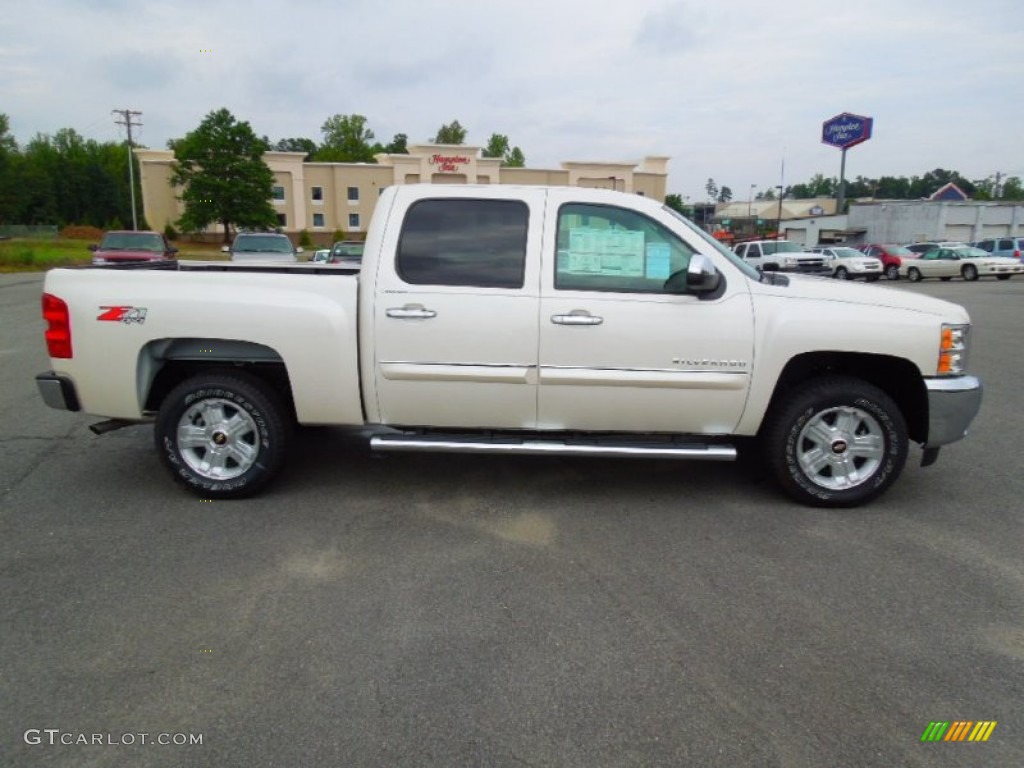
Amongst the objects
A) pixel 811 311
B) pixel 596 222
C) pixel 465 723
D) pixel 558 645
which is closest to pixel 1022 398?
pixel 811 311

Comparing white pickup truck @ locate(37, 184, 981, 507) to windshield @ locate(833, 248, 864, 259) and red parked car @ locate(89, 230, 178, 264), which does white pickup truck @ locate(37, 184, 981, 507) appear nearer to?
red parked car @ locate(89, 230, 178, 264)

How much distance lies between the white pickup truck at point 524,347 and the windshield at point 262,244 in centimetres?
1656

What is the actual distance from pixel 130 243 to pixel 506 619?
2200 cm

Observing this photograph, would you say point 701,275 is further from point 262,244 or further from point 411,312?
point 262,244

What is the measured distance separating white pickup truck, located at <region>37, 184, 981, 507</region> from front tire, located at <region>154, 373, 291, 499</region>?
0.5 inches

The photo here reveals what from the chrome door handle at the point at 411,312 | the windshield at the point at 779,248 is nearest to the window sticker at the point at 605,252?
the chrome door handle at the point at 411,312

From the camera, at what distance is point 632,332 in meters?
4.39

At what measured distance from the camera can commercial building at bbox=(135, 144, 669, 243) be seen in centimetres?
6862

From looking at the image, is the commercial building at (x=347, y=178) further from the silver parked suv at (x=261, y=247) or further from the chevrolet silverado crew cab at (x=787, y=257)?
the silver parked suv at (x=261, y=247)

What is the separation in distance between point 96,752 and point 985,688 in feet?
10.8

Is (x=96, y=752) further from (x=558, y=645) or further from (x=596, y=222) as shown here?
(x=596, y=222)

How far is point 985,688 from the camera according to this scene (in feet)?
9.38

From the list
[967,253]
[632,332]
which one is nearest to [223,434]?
[632,332]

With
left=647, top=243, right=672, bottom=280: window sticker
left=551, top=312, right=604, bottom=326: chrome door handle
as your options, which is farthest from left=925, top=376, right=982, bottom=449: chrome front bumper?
left=551, top=312, right=604, bottom=326: chrome door handle
